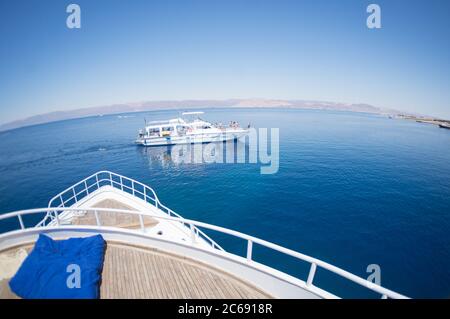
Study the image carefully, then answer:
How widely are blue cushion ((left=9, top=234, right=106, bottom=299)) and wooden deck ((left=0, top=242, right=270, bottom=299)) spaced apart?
38 centimetres

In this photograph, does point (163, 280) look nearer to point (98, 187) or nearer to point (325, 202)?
point (98, 187)

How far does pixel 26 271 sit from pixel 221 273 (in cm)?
511

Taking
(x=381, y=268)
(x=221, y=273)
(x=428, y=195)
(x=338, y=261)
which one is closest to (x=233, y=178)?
(x=338, y=261)

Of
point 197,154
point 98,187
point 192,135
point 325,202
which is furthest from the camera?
point 192,135

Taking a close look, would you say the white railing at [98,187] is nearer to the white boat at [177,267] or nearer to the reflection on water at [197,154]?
the white boat at [177,267]

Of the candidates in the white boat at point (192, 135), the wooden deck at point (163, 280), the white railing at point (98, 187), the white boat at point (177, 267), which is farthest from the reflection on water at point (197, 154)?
the wooden deck at point (163, 280)

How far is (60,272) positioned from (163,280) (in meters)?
2.59

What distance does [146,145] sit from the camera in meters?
51.3

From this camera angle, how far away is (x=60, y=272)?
4.88 meters

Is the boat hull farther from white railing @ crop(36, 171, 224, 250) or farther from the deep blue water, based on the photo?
white railing @ crop(36, 171, 224, 250)

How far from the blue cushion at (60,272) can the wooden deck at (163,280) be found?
0.38 metres

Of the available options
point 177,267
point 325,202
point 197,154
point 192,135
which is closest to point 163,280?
point 177,267

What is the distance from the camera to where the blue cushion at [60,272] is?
14.8 feet
